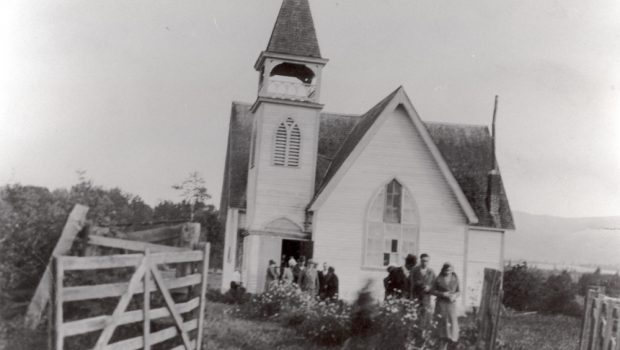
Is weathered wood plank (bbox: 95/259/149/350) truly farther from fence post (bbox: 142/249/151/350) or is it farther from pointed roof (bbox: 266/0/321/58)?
pointed roof (bbox: 266/0/321/58)

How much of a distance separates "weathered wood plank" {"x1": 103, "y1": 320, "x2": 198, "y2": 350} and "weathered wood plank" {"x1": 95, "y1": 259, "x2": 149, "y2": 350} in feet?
0.37

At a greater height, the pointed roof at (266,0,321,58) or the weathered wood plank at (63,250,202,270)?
the pointed roof at (266,0,321,58)

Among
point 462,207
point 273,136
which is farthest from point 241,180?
point 462,207

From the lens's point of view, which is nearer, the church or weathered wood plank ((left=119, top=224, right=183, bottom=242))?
weathered wood plank ((left=119, top=224, right=183, bottom=242))

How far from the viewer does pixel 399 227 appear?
19.0 meters

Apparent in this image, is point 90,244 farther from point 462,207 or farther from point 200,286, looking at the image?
point 462,207

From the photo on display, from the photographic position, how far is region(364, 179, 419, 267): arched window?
18.8 metres

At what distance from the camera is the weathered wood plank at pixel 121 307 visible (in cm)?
648

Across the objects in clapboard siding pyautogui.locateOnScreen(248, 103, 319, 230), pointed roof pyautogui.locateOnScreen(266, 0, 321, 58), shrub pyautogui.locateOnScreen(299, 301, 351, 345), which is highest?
pointed roof pyautogui.locateOnScreen(266, 0, 321, 58)

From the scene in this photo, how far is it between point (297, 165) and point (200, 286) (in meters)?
11.2

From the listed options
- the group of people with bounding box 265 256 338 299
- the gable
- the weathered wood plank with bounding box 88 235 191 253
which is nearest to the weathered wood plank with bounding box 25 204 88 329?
the weathered wood plank with bounding box 88 235 191 253

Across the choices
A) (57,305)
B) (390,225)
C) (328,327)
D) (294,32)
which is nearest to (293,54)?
(294,32)

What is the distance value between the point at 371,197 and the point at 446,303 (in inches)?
319

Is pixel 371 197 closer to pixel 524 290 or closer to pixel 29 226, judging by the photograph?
pixel 524 290
